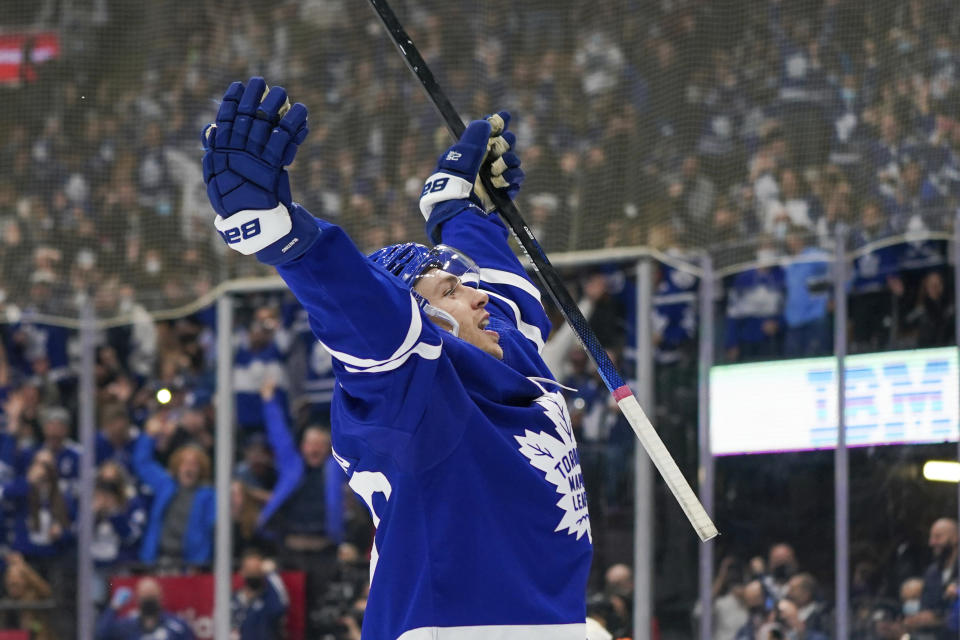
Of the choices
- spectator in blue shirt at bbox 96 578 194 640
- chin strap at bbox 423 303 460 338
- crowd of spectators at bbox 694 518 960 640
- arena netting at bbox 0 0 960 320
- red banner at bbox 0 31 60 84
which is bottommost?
spectator in blue shirt at bbox 96 578 194 640

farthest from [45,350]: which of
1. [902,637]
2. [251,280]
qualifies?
[902,637]

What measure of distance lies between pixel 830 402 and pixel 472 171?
7.19ft

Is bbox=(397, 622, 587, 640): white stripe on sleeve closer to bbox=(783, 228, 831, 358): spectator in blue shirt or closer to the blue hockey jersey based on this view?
the blue hockey jersey

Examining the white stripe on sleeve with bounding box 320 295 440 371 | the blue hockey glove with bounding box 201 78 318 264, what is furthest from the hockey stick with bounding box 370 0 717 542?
the blue hockey glove with bounding box 201 78 318 264

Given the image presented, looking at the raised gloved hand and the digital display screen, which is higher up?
the raised gloved hand

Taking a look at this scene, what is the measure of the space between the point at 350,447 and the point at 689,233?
10.2 ft

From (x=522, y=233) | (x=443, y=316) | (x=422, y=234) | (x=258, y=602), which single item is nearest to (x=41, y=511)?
(x=258, y=602)

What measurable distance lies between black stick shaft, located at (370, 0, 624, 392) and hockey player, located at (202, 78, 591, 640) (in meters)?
0.15

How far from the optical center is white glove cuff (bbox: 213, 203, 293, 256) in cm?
185

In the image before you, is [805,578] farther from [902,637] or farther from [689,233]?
[689,233]

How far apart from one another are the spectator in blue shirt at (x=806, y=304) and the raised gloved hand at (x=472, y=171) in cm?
202

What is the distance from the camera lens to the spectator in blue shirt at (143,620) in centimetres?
548

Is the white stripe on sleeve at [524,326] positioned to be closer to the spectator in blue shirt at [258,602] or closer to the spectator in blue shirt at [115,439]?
the spectator in blue shirt at [258,602]

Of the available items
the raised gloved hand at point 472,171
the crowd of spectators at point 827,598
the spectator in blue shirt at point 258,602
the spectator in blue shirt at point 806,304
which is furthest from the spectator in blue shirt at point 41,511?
the raised gloved hand at point 472,171
